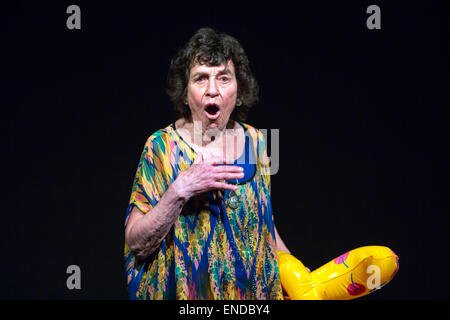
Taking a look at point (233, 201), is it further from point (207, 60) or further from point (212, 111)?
point (207, 60)

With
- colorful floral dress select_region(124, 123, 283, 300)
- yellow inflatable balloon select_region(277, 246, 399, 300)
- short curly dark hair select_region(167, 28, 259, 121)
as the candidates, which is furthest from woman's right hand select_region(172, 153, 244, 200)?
yellow inflatable balloon select_region(277, 246, 399, 300)

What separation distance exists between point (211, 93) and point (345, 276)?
72 cm

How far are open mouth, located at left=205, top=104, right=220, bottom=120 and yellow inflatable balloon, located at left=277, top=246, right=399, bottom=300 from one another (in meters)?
0.53

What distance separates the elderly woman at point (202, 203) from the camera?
4.71 ft

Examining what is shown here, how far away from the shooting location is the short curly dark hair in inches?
61.0

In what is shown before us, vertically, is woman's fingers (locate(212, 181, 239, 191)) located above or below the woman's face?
below

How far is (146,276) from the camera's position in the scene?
1512 mm

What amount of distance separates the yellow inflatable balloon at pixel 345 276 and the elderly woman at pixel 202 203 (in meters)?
0.05

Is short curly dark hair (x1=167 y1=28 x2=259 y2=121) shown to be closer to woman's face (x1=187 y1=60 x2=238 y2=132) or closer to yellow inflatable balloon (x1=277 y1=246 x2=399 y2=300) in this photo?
woman's face (x1=187 y1=60 x2=238 y2=132)

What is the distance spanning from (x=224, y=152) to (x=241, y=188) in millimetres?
132

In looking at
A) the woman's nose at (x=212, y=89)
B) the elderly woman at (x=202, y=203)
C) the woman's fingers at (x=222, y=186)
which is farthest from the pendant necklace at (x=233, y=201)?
the woman's nose at (x=212, y=89)

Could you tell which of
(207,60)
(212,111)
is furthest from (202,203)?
(207,60)

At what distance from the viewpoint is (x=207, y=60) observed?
153 centimetres

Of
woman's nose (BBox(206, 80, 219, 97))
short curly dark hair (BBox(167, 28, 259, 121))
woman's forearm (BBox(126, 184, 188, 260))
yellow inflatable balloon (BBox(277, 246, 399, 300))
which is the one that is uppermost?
short curly dark hair (BBox(167, 28, 259, 121))
